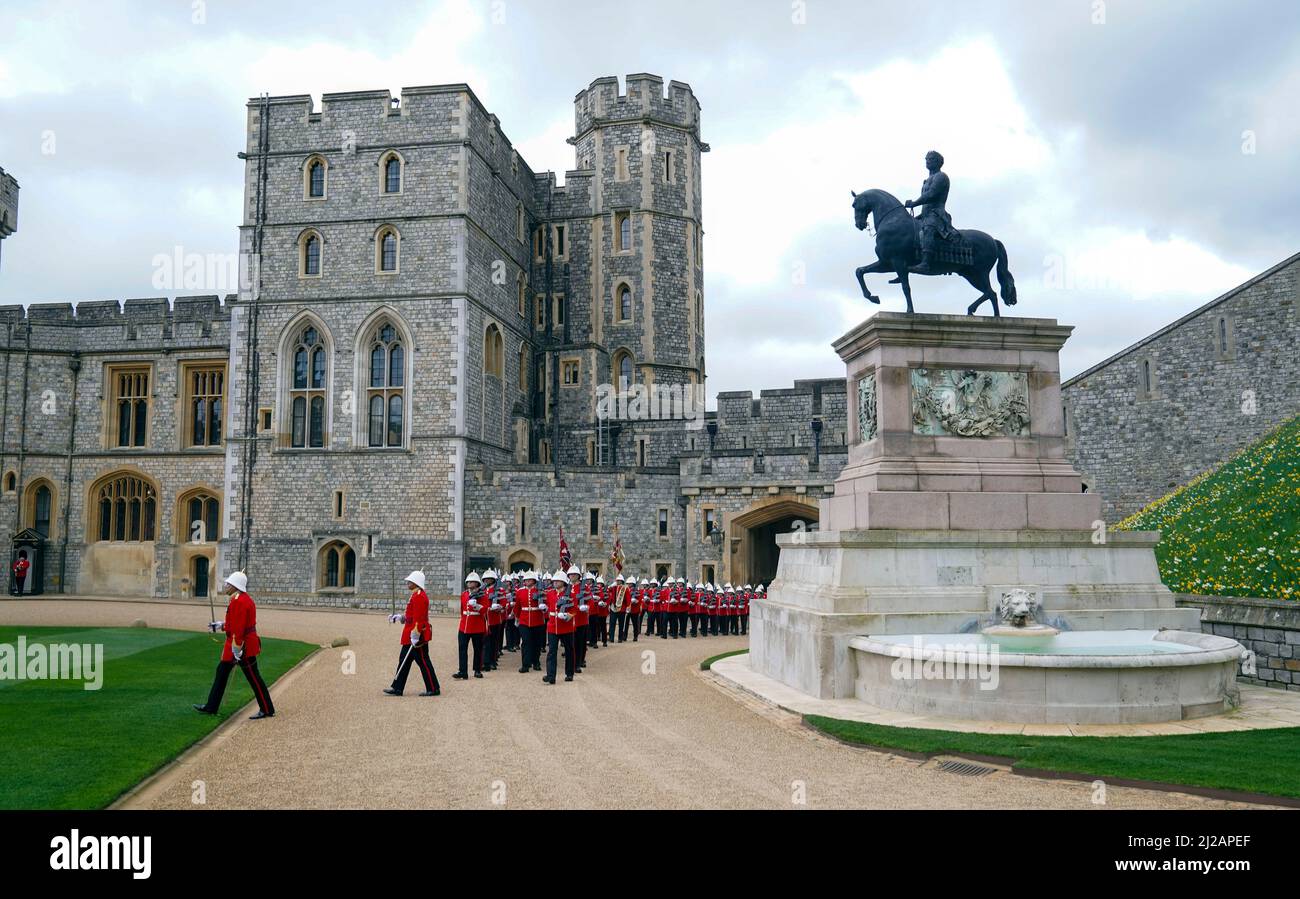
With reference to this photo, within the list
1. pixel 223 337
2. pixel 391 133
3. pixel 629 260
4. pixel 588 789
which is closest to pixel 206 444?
pixel 223 337

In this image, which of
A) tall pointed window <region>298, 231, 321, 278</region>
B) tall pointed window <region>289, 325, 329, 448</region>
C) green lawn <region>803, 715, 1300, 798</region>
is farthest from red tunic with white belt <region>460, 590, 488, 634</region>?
tall pointed window <region>298, 231, 321, 278</region>

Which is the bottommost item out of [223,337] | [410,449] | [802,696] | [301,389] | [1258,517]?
[802,696]

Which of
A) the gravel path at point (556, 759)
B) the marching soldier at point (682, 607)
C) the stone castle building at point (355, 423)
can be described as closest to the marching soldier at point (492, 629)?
the gravel path at point (556, 759)

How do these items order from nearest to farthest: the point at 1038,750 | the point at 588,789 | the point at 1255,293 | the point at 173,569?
the point at 588,789 < the point at 1038,750 < the point at 1255,293 < the point at 173,569

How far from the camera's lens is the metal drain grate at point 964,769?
7473mm

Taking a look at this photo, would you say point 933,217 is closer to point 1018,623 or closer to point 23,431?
point 1018,623

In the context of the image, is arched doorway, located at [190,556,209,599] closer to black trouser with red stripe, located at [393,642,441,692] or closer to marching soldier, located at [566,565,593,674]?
marching soldier, located at [566,565,593,674]

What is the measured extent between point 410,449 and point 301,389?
467cm

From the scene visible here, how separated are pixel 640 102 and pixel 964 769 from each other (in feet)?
123

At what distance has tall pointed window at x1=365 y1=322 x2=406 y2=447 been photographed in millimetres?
32469

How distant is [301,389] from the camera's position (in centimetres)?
3303

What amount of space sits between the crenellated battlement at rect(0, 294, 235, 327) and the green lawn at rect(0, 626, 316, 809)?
2259 cm

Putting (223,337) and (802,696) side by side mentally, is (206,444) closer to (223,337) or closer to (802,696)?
(223,337)

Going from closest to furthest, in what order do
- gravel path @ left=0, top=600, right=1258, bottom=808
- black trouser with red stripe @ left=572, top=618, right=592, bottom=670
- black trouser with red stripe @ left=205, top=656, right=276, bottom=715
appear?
gravel path @ left=0, top=600, right=1258, bottom=808
black trouser with red stripe @ left=205, top=656, right=276, bottom=715
black trouser with red stripe @ left=572, top=618, right=592, bottom=670
